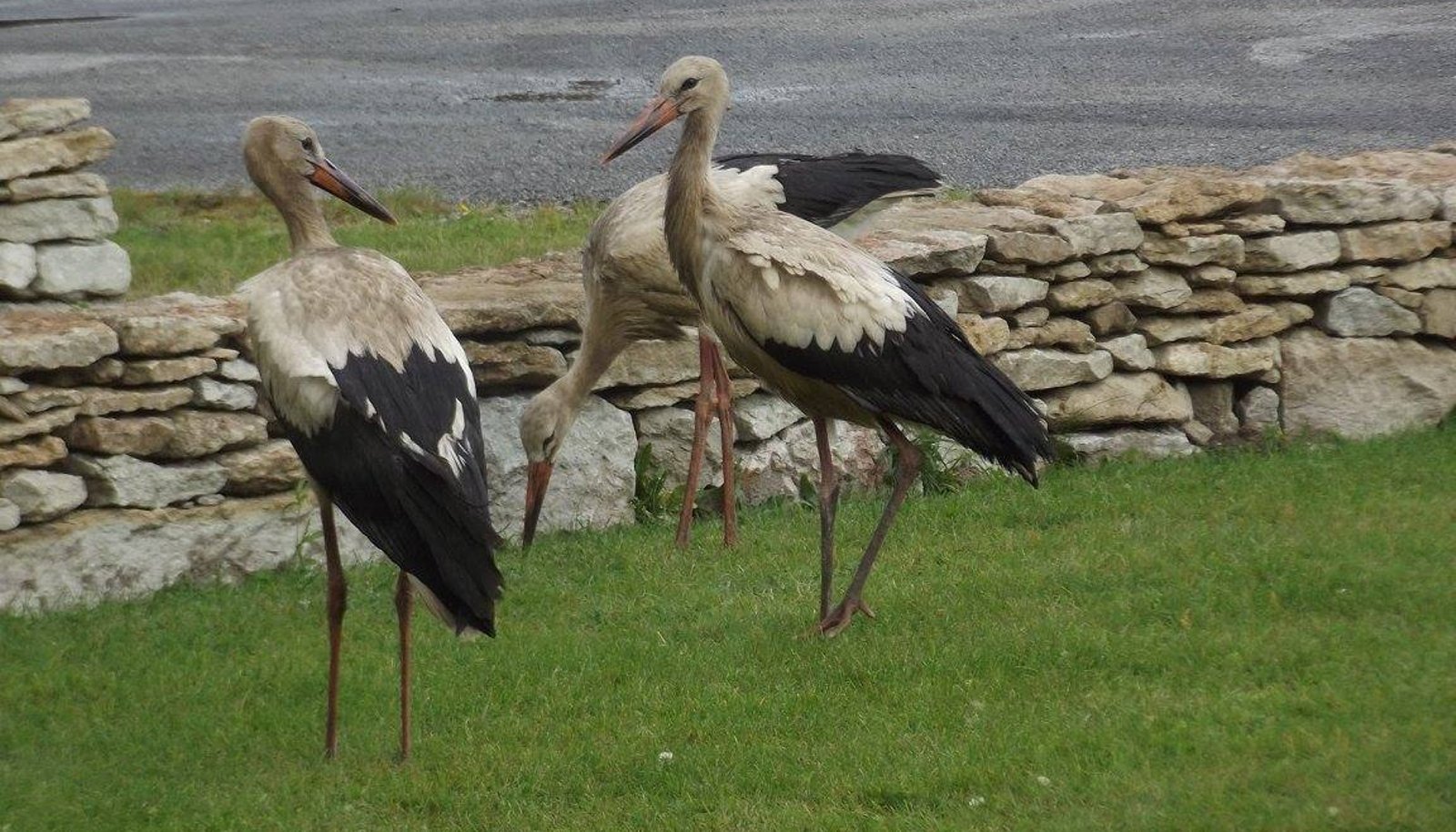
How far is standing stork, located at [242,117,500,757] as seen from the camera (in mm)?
5613

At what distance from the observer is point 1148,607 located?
22.2 feet

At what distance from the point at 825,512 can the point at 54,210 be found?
3.55 metres

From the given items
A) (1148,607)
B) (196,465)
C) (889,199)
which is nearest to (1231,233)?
(889,199)

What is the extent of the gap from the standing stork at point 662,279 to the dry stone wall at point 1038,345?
0.29m

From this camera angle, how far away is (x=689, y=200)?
716 centimetres

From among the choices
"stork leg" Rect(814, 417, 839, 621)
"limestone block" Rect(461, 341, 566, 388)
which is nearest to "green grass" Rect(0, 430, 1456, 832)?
"stork leg" Rect(814, 417, 839, 621)

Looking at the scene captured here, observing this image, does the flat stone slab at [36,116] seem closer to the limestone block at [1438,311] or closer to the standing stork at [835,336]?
the standing stork at [835,336]

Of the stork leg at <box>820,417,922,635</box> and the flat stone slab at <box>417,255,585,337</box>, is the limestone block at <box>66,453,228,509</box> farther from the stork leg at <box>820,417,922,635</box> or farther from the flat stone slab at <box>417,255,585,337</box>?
the stork leg at <box>820,417,922,635</box>

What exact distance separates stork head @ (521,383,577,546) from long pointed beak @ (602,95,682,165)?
3.77 feet

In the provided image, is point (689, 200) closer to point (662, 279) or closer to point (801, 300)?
point (801, 300)

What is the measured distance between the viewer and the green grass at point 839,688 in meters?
5.37

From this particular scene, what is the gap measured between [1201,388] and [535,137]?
18.9ft

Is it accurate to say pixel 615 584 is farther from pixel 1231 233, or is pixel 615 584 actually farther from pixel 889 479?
pixel 1231 233

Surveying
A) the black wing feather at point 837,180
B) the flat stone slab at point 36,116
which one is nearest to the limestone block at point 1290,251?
the black wing feather at point 837,180
